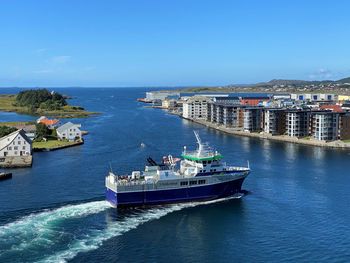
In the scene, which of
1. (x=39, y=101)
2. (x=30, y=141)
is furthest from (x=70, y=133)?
(x=39, y=101)

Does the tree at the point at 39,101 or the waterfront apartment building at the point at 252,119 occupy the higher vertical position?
the tree at the point at 39,101

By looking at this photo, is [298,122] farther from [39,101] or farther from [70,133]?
[39,101]

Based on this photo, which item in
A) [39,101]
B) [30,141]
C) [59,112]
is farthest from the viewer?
[39,101]

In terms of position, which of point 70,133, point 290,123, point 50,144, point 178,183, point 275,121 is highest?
point 275,121

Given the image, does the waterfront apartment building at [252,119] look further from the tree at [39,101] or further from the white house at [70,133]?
the tree at [39,101]

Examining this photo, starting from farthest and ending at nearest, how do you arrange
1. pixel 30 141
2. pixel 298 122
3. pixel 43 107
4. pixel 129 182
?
pixel 43 107, pixel 298 122, pixel 30 141, pixel 129 182

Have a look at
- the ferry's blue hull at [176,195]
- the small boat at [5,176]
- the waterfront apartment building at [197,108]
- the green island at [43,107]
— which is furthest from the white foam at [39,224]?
the green island at [43,107]

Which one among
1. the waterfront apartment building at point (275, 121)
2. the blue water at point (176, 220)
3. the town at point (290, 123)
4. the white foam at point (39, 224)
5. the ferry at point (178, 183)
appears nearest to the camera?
the blue water at point (176, 220)

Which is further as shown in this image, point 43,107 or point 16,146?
point 43,107
